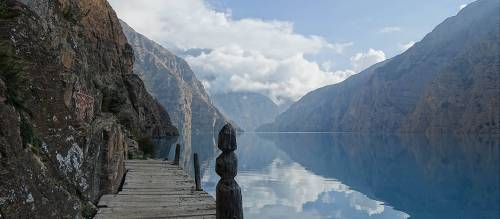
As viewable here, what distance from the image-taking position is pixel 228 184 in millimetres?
6711

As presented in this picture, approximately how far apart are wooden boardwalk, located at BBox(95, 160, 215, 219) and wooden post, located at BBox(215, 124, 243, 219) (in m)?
3.77

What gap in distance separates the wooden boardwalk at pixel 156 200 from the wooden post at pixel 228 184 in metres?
3.77

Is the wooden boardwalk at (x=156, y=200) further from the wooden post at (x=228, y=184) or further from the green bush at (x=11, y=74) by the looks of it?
the green bush at (x=11, y=74)

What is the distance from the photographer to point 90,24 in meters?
65.6

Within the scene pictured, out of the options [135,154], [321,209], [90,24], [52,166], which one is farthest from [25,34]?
[90,24]

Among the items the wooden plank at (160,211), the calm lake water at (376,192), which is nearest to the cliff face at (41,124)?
the wooden plank at (160,211)

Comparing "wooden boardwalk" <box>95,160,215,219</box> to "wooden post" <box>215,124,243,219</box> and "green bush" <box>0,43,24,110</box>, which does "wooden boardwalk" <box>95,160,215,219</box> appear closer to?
"wooden post" <box>215,124,243,219</box>

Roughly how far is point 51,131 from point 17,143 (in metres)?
1.64

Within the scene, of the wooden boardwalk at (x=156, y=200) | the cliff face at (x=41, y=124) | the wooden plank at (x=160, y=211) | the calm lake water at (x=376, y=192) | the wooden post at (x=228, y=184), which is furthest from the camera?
the calm lake water at (x=376, y=192)

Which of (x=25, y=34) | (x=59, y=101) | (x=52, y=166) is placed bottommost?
(x=52, y=166)

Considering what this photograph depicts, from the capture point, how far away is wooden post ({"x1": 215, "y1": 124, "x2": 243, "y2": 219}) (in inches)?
261

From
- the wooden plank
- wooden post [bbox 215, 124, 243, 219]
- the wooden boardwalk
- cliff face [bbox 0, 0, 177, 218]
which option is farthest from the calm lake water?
wooden post [bbox 215, 124, 243, 219]

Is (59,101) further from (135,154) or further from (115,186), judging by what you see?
(135,154)

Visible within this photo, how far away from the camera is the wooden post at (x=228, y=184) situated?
6.62 m
